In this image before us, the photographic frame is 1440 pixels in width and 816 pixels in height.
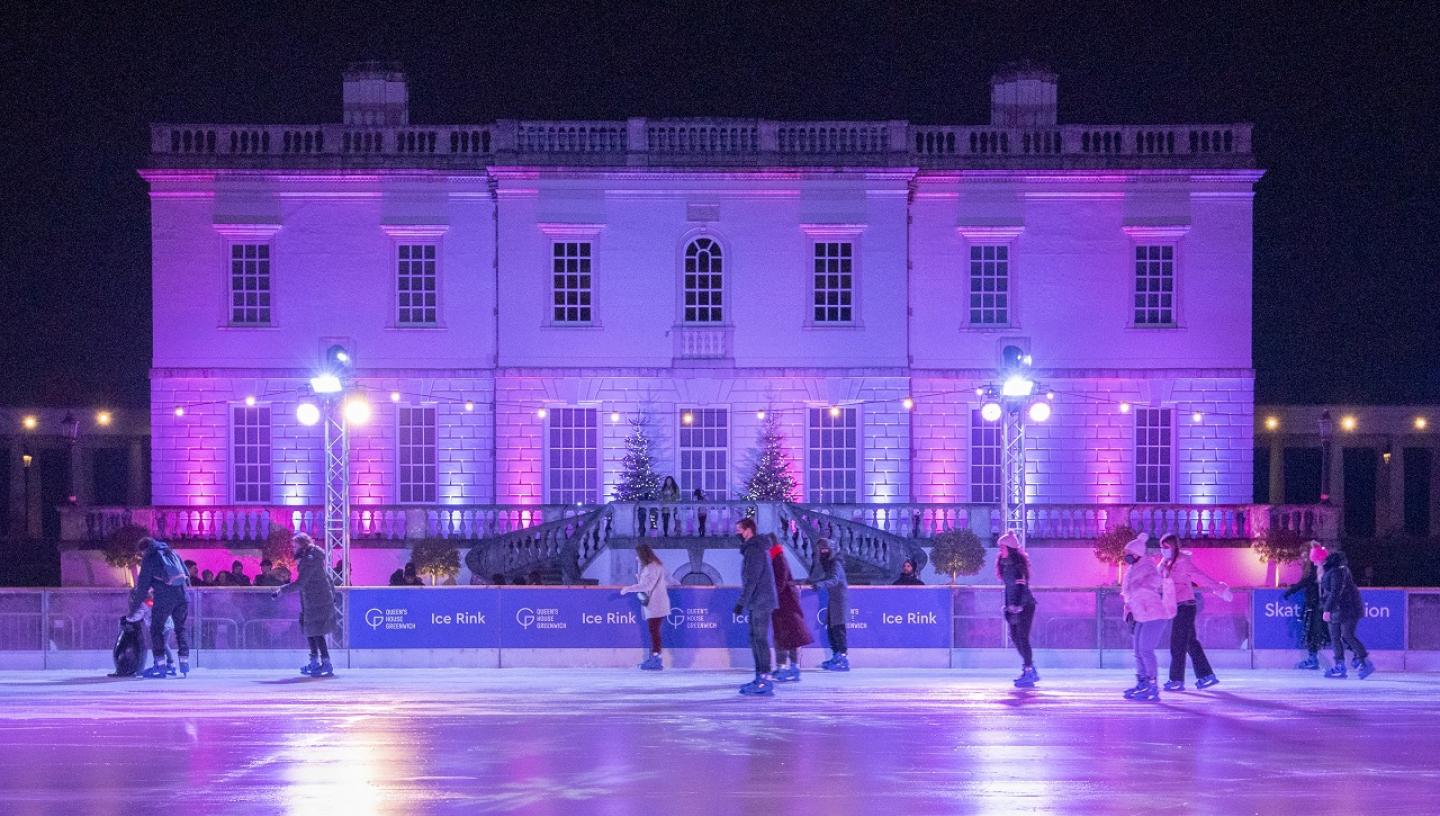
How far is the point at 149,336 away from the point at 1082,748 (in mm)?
37891

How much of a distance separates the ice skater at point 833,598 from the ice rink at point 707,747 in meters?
1.08

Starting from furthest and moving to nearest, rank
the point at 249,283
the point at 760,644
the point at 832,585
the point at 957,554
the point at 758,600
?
the point at 249,283, the point at 957,554, the point at 832,585, the point at 758,600, the point at 760,644

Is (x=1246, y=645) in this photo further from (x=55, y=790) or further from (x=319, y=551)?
(x=55, y=790)

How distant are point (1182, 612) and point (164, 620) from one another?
1267cm

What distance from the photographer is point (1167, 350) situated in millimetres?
37281

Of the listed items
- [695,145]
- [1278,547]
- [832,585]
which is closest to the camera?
[832,585]

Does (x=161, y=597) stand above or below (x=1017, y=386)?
below

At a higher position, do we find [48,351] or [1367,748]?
[48,351]

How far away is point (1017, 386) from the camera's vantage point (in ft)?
79.8

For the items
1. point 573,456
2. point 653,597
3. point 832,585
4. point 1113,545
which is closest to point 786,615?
point 832,585

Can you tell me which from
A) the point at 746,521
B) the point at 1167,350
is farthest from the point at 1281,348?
the point at 746,521

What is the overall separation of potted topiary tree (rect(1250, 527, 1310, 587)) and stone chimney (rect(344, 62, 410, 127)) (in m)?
21.9

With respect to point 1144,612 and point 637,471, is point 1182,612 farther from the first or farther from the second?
point 637,471

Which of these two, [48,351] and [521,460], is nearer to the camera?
[521,460]
